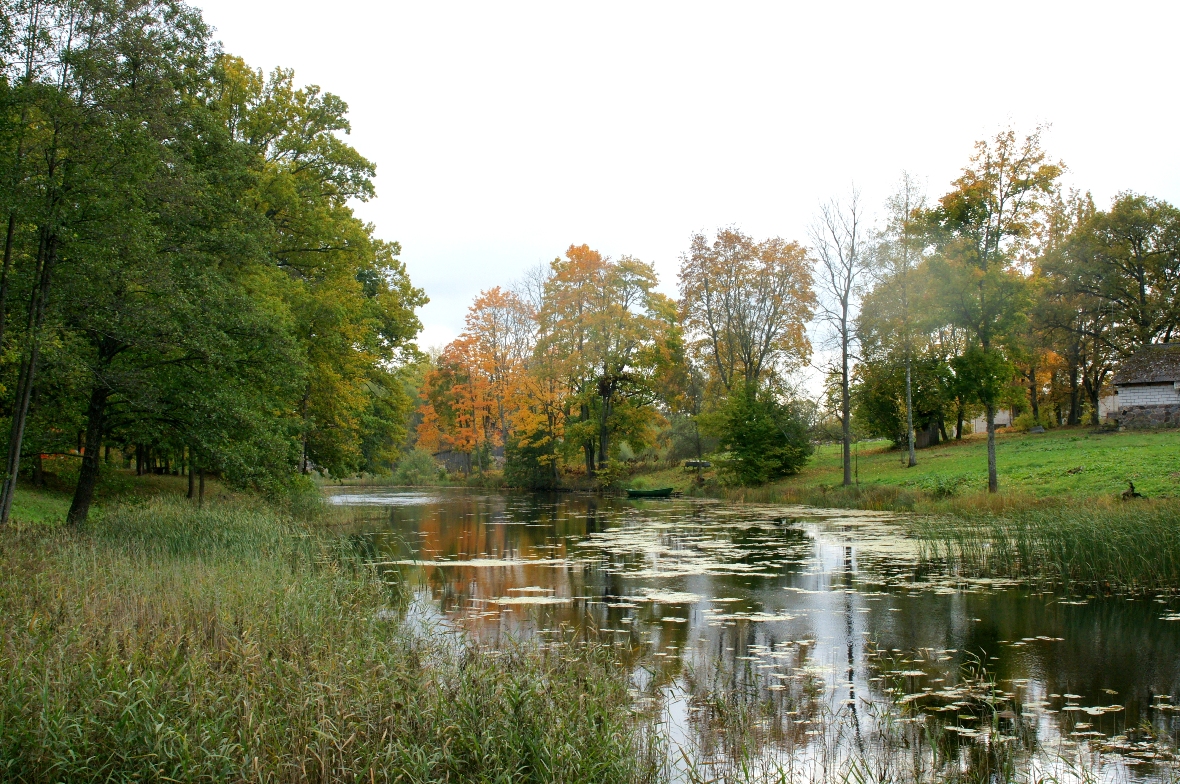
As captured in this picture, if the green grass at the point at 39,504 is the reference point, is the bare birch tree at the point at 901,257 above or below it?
above

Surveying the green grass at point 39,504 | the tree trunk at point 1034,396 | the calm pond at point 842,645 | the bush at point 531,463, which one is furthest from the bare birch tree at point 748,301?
the green grass at point 39,504

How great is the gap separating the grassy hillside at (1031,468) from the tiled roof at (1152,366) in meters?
2.66

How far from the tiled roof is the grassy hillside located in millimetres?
2658

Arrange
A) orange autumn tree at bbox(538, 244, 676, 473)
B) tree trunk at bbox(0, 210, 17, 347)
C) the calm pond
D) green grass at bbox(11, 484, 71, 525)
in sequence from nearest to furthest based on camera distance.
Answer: the calm pond, tree trunk at bbox(0, 210, 17, 347), green grass at bbox(11, 484, 71, 525), orange autumn tree at bbox(538, 244, 676, 473)

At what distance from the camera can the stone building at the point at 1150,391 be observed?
31953 millimetres

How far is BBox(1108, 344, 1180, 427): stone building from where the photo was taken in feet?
105

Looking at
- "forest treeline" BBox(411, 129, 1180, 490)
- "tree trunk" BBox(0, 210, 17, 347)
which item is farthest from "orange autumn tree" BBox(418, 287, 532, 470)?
"tree trunk" BBox(0, 210, 17, 347)

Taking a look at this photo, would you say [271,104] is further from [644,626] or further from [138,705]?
[138,705]

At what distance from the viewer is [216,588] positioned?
817 cm

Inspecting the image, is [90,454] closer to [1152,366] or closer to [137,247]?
[137,247]

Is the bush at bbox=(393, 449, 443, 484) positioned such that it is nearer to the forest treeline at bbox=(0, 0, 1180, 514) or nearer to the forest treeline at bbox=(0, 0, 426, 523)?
the forest treeline at bbox=(0, 0, 1180, 514)

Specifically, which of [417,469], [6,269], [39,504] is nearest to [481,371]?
[417,469]

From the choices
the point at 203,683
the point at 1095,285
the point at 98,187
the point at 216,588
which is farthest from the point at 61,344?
the point at 1095,285

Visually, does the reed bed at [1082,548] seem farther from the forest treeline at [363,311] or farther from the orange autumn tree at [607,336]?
the orange autumn tree at [607,336]
